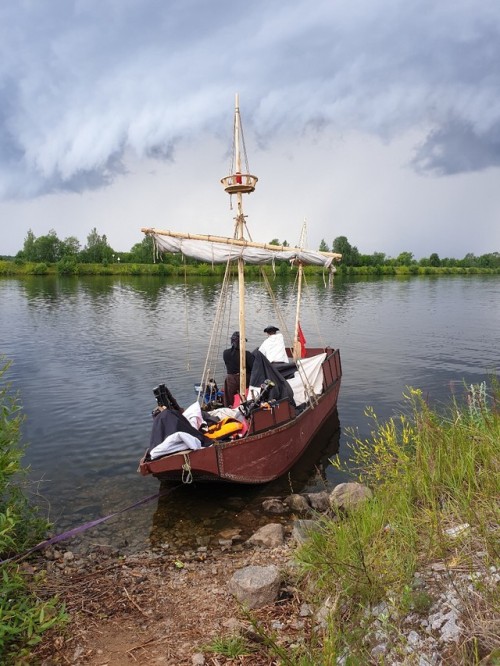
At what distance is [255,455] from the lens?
9906mm

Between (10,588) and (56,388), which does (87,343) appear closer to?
(56,388)

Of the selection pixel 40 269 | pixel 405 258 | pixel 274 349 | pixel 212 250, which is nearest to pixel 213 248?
pixel 212 250

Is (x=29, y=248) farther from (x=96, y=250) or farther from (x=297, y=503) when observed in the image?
(x=297, y=503)

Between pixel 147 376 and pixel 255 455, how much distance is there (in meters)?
11.7

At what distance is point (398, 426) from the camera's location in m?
14.2

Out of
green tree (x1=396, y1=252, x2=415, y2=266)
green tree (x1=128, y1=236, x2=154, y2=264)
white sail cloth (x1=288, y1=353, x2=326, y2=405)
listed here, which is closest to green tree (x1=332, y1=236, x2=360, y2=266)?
green tree (x1=396, y1=252, x2=415, y2=266)

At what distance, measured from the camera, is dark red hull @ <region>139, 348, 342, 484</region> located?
8.76 metres

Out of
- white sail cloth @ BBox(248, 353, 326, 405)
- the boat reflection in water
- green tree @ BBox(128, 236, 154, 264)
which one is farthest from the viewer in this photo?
green tree @ BBox(128, 236, 154, 264)

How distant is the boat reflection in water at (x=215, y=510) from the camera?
8516 millimetres

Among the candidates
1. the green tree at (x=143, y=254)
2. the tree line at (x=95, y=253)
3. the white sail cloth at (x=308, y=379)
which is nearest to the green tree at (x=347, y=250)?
the tree line at (x=95, y=253)

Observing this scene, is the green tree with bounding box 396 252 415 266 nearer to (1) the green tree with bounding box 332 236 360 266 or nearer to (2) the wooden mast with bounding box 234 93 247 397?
(1) the green tree with bounding box 332 236 360 266

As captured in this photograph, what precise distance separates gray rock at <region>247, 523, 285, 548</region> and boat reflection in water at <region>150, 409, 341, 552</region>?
52 centimetres

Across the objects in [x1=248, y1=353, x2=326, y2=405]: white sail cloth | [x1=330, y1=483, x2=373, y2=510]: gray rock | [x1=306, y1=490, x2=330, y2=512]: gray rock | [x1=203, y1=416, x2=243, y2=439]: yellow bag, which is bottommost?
[x1=306, y1=490, x2=330, y2=512]: gray rock

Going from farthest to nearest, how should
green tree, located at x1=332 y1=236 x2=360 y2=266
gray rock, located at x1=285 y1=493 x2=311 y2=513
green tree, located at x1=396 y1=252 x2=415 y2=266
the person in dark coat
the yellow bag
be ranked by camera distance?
green tree, located at x1=396 y1=252 x2=415 y2=266 < green tree, located at x1=332 y1=236 x2=360 y2=266 < the person in dark coat < the yellow bag < gray rock, located at x1=285 y1=493 x2=311 y2=513
